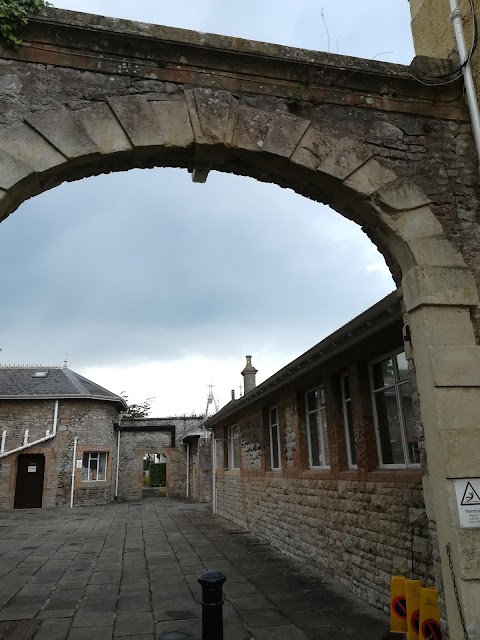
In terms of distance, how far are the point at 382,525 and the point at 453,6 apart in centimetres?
519

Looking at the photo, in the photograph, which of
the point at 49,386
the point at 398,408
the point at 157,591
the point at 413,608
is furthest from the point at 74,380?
the point at 413,608

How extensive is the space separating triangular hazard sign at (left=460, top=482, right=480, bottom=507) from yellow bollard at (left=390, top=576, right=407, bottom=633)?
3.31ft

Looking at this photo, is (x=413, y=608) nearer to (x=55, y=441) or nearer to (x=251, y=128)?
(x=251, y=128)

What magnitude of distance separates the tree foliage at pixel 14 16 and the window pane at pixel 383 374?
4779 mm

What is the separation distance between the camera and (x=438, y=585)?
135 inches

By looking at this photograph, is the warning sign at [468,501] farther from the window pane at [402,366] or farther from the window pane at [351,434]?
the window pane at [351,434]

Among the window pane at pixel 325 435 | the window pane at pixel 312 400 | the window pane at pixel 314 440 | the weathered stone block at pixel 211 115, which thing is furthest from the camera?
the window pane at pixel 312 400

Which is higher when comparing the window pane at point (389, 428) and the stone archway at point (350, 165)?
the stone archway at point (350, 165)

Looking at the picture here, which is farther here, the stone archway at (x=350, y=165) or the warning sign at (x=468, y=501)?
the stone archway at (x=350, y=165)

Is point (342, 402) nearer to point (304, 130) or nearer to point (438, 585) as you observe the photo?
point (438, 585)

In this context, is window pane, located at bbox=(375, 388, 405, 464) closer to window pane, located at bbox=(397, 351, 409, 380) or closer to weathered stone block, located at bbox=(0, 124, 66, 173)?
window pane, located at bbox=(397, 351, 409, 380)

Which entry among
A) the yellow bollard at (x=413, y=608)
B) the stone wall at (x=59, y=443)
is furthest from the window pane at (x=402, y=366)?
the stone wall at (x=59, y=443)

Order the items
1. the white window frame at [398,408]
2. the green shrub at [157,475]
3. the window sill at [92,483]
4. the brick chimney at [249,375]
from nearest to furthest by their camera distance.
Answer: the white window frame at [398,408] < the brick chimney at [249,375] < the window sill at [92,483] < the green shrub at [157,475]

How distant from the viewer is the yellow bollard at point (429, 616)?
3.31 m
